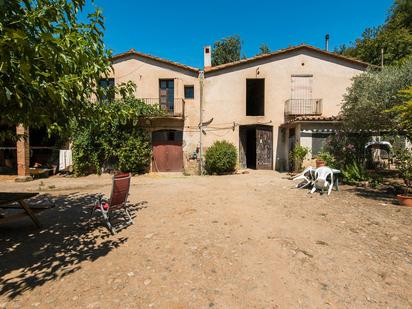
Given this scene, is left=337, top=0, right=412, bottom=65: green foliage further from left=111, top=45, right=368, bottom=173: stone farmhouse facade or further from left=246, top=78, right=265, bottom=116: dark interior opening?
left=246, top=78, right=265, bottom=116: dark interior opening

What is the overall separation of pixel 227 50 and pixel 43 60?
30099 millimetres

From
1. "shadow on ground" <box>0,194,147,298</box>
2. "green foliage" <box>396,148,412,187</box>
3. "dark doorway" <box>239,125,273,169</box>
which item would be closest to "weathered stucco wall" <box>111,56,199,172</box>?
"dark doorway" <box>239,125,273,169</box>

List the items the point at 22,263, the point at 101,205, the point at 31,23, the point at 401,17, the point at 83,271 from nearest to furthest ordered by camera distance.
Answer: the point at 31,23
the point at 83,271
the point at 22,263
the point at 101,205
the point at 401,17

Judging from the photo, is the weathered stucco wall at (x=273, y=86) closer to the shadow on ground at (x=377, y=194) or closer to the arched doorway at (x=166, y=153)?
the arched doorway at (x=166, y=153)

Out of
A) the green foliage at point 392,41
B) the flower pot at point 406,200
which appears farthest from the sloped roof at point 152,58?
the green foliage at point 392,41

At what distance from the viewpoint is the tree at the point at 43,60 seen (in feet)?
5.40

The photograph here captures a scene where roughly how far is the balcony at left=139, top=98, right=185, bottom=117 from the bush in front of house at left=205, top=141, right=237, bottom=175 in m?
2.75

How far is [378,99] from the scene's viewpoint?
764cm

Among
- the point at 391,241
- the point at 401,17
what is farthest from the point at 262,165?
the point at 401,17

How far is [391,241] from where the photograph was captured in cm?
352

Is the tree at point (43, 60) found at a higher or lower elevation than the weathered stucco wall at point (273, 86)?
A: lower

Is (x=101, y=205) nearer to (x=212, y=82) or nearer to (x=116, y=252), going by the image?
(x=116, y=252)

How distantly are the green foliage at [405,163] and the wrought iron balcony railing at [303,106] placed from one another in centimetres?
679

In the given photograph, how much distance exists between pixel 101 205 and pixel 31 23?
293 cm
